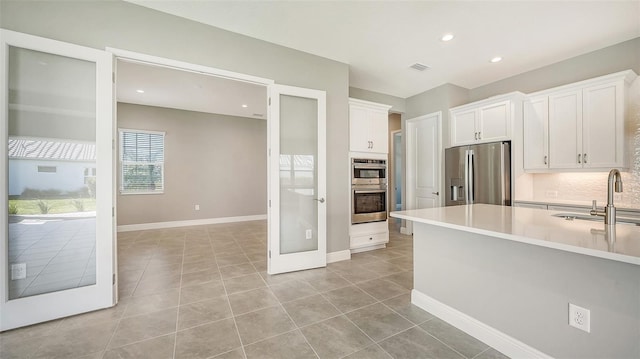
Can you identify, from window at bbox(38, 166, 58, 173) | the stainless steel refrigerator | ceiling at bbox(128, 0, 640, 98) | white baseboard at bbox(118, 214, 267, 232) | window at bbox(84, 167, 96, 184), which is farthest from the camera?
white baseboard at bbox(118, 214, 267, 232)

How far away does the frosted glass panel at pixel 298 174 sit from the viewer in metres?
3.09

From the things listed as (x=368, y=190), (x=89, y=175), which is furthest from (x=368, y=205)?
(x=89, y=175)

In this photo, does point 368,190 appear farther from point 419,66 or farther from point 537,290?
point 537,290

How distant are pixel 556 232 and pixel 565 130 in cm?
292

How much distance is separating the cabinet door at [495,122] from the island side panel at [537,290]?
102 inches

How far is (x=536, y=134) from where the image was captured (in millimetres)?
3535

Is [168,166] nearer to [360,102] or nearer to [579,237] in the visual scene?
[360,102]

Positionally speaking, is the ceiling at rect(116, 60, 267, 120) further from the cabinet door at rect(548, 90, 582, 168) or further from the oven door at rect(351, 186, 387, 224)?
the cabinet door at rect(548, 90, 582, 168)

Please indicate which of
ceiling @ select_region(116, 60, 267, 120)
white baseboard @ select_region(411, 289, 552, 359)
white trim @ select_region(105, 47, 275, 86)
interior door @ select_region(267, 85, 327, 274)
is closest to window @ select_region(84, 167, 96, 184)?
white trim @ select_region(105, 47, 275, 86)

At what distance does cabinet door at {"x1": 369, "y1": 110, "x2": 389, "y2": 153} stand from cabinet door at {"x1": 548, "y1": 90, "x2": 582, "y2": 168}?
2.29 metres

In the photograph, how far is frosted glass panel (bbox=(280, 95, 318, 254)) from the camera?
122 inches

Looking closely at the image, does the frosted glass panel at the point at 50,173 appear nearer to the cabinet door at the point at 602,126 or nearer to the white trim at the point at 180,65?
the white trim at the point at 180,65

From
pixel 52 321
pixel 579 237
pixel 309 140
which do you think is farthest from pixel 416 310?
pixel 52 321

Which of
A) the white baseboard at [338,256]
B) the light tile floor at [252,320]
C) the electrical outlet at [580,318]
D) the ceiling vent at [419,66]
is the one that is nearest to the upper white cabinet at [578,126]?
the ceiling vent at [419,66]
